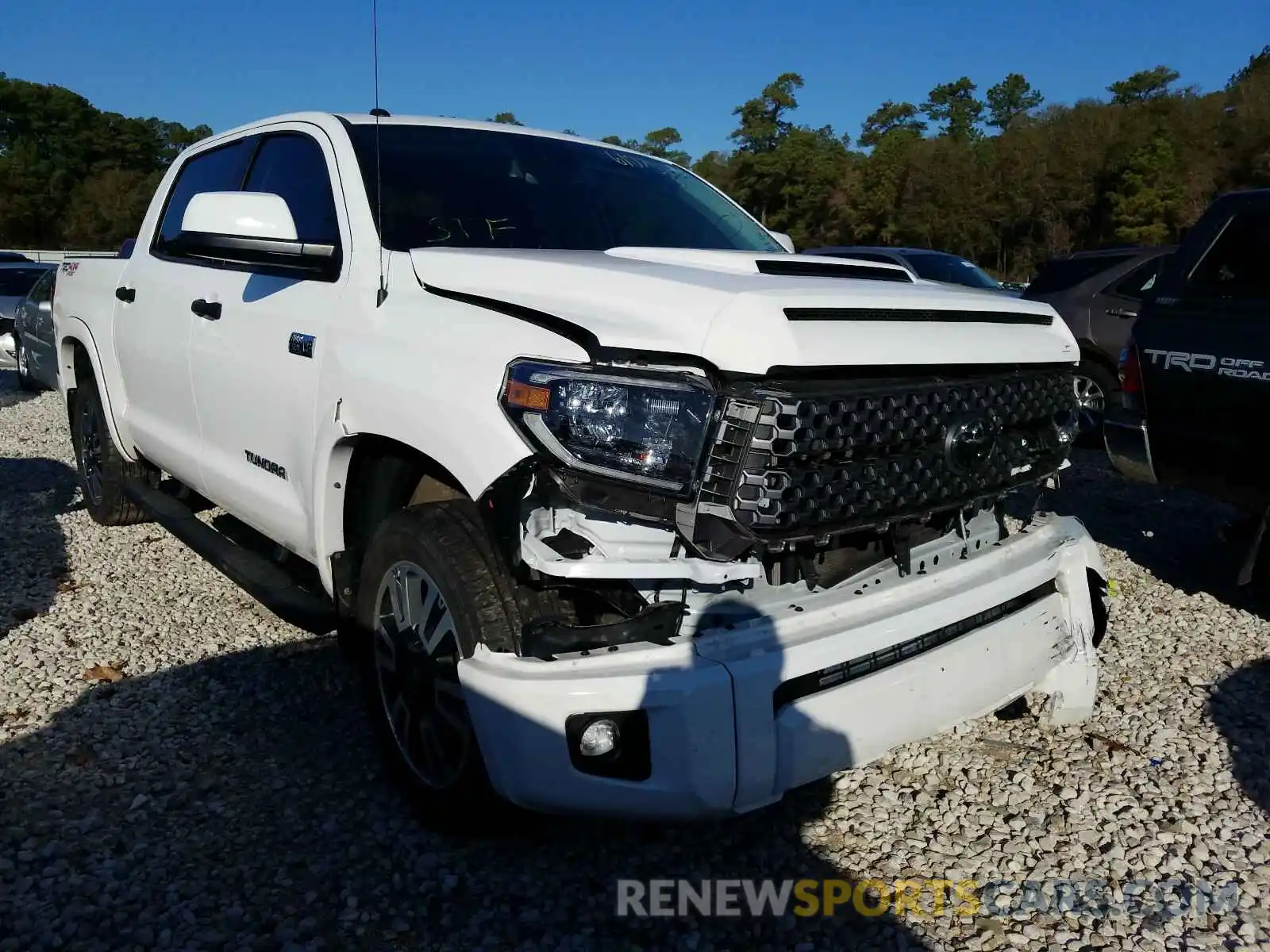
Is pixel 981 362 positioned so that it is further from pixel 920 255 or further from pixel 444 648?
pixel 920 255

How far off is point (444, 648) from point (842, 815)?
4.23ft

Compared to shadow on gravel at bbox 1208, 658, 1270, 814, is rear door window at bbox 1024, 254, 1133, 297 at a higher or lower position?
higher

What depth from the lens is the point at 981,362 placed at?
2521 mm

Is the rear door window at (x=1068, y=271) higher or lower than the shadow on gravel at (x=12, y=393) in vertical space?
higher

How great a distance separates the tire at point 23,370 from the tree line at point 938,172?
2865 centimetres

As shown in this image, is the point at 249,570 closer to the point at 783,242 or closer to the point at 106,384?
the point at 106,384

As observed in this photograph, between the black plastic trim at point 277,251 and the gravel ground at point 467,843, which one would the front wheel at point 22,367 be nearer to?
the gravel ground at point 467,843

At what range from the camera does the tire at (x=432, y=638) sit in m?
2.33

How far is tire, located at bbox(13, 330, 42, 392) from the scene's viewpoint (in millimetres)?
12375

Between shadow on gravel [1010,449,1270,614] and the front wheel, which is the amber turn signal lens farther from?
the front wheel

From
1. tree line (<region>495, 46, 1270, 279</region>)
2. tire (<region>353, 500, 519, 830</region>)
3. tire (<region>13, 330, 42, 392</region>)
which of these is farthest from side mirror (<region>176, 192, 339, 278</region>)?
tree line (<region>495, 46, 1270, 279</region>)

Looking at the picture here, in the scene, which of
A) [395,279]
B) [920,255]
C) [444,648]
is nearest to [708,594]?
[444,648]

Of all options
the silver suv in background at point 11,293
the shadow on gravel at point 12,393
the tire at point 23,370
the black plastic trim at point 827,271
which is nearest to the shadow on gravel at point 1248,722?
the black plastic trim at point 827,271

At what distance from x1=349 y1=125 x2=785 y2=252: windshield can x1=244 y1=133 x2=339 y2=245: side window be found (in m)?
0.19
